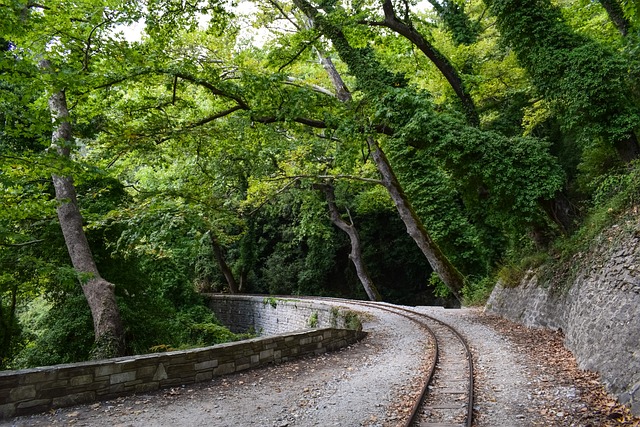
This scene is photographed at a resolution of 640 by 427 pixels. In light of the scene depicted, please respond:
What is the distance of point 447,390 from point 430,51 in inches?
407

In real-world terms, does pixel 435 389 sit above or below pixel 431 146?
below

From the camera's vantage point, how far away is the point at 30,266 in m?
7.75

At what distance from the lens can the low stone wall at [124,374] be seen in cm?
456

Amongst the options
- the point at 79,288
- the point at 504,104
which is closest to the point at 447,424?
the point at 79,288

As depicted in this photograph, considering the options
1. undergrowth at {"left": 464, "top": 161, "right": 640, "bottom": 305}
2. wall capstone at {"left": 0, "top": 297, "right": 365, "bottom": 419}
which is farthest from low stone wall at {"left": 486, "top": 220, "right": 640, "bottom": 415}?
wall capstone at {"left": 0, "top": 297, "right": 365, "bottom": 419}

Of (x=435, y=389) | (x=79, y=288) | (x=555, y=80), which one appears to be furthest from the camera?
(x=555, y=80)

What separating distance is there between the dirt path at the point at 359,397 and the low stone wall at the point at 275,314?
4879 millimetres

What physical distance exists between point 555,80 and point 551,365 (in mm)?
7374

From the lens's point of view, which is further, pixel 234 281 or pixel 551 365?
pixel 234 281

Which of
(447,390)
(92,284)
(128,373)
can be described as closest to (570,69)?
(447,390)

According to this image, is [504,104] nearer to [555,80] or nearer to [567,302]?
[555,80]

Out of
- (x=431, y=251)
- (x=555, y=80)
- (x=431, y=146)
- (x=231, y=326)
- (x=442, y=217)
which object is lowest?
(x=231, y=326)

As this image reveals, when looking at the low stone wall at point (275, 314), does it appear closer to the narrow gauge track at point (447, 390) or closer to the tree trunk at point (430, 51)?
the narrow gauge track at point (447, 390)

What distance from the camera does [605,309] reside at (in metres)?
5.93
